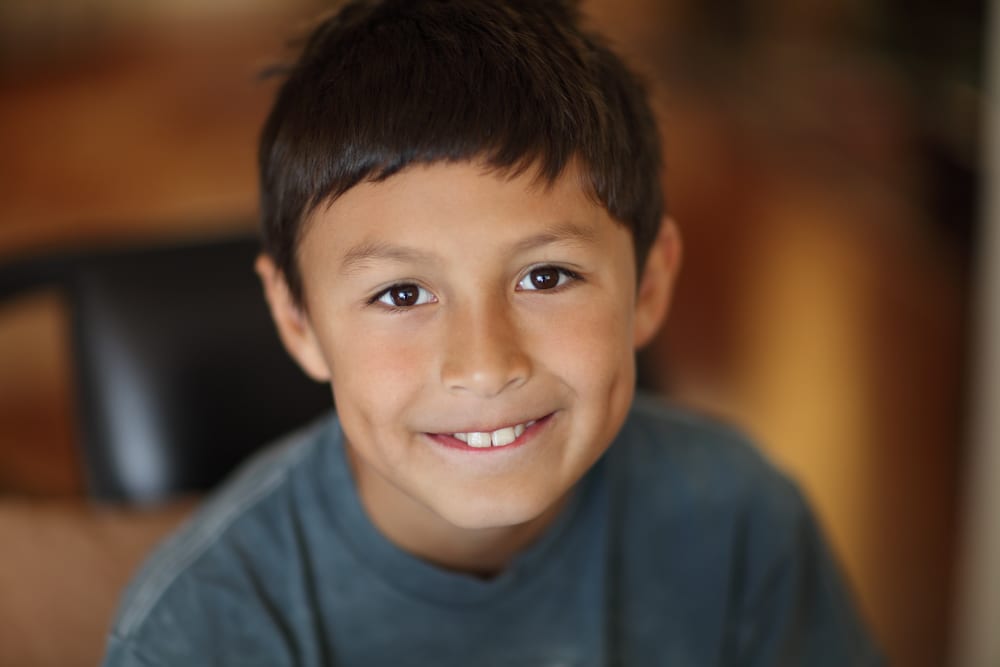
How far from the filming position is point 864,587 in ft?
5.82

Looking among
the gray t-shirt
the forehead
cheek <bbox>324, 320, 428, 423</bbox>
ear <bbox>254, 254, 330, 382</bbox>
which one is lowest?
the gray t-shirt

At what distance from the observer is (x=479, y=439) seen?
827mm

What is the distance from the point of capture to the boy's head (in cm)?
77

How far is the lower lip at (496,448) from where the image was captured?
828 mm

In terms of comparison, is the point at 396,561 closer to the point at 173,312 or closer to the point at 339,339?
the point at 339,339

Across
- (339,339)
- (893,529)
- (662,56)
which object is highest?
(662,56)

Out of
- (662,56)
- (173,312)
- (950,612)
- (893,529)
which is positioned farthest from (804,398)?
(662,56)

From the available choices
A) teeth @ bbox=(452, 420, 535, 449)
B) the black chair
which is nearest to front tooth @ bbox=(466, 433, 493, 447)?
teeth @ bbox=(452, 420, 535, 449)

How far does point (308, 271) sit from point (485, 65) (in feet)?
0.73

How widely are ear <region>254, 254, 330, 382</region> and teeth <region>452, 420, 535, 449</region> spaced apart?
16 cm

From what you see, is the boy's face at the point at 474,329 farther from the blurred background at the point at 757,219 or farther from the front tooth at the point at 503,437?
the blurred background at the point at 757,219

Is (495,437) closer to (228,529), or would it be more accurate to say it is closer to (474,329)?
(474,329)

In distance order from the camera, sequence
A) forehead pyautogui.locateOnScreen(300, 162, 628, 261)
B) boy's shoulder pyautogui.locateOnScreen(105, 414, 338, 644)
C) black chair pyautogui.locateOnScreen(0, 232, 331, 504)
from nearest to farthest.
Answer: forehead pyautogui.locateOnScreen(300, 162, 628, 261), boy's shoulder pyautogui.locateOnScreen(105, 414, 338, 644), black chair pyautogui.locateOnScreen(0, 232, 331, 504)

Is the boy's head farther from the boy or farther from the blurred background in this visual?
the blurred background
